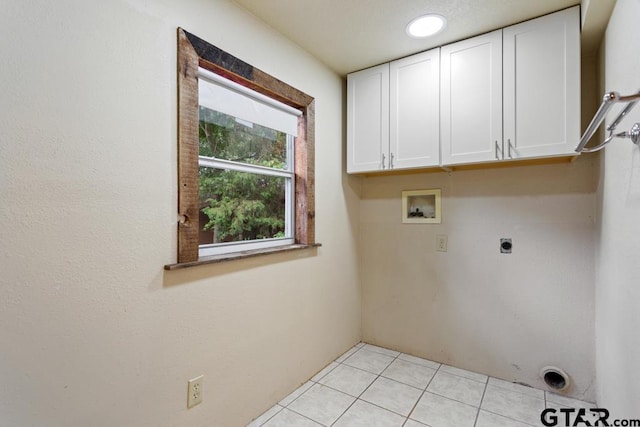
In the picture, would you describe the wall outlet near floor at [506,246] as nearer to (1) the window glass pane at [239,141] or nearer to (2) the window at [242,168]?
(2) the window at [242,168]

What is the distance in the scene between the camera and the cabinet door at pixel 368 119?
225 cm

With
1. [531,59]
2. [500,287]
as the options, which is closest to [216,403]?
[500,287]

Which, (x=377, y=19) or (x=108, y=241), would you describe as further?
(x=377, y=19)

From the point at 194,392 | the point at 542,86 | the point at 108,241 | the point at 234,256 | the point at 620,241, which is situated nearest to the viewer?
the point at 108,241

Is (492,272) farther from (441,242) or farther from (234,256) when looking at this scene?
(234,256)

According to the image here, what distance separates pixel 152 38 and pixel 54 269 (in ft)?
3.14

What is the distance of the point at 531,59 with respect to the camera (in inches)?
68.3

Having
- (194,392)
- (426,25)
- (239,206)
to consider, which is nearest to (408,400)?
(194,392)

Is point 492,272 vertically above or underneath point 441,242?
underneath

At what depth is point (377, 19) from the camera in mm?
1736

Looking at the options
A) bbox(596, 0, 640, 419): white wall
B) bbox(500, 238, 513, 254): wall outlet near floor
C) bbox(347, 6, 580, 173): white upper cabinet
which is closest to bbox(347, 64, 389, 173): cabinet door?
bbox(347, 6, 580, 173): white upper cabinet

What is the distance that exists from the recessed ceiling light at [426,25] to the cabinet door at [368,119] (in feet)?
1.25

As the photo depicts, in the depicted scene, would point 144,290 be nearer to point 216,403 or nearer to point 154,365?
point 154,365

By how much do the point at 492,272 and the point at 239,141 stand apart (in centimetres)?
187
